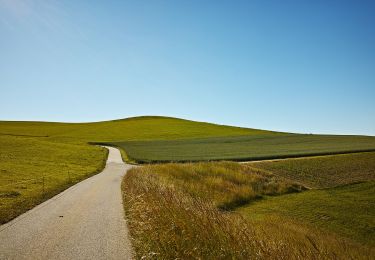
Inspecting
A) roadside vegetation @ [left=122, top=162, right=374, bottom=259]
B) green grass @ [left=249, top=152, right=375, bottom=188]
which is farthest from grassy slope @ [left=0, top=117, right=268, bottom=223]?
green grass @ [left=249, top=152, right=375, bottom=188]

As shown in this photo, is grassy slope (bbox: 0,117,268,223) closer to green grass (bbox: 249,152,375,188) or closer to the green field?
the green field

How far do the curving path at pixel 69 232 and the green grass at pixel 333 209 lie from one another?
944 centimetres

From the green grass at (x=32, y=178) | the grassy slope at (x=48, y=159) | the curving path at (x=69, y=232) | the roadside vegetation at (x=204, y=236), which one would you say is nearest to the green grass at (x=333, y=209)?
the roadside vegetation at (x=204, y=236)

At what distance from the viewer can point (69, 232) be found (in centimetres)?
1338

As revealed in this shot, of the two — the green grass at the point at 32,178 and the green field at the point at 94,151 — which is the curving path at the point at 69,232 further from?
the green field at the point at 94,151

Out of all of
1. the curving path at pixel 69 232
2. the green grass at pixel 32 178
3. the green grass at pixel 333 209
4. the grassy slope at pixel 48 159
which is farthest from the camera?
the grassy slope at pixel 48 159

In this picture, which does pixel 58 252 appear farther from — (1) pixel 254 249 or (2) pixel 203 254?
(1) pixel 254 249

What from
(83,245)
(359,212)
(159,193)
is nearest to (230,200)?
(359,212)

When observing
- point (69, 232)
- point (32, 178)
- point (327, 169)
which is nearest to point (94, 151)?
point (32, 178)

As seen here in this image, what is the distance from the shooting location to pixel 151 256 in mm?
9547

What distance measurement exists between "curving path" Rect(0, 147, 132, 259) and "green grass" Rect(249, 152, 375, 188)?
21.1 metres

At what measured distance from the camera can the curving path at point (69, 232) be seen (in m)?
10.9

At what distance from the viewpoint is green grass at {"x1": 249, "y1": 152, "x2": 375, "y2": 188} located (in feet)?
112

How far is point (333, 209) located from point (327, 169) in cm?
1602
